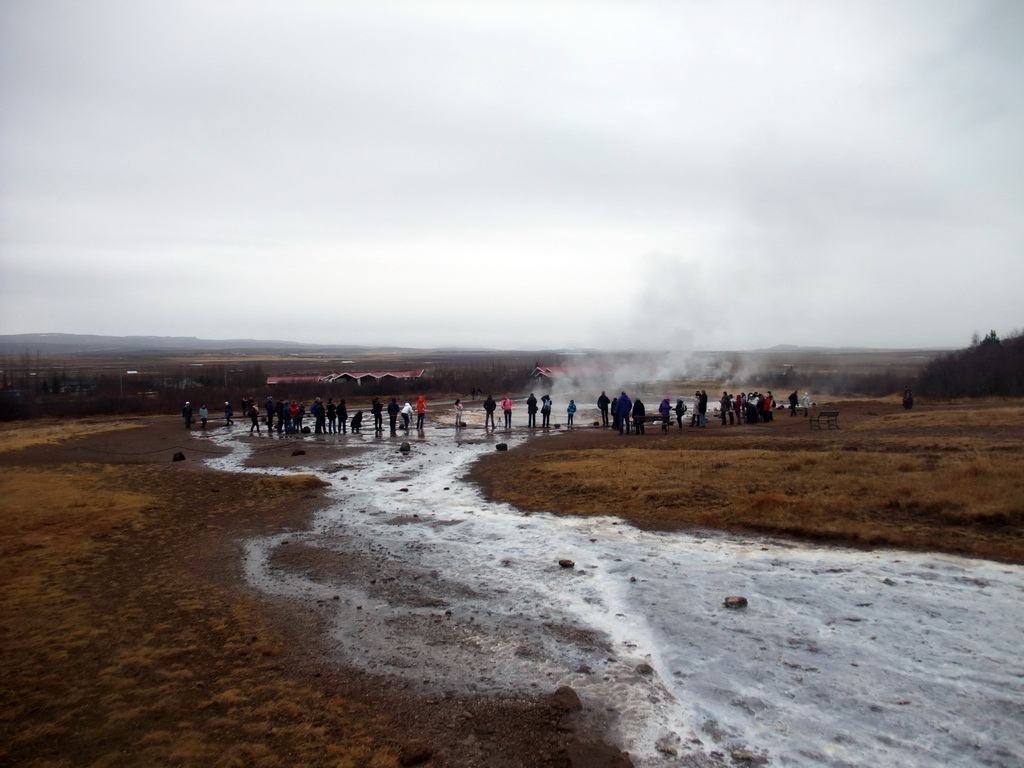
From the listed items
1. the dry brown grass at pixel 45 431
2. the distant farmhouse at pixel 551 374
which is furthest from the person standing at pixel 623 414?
the distant farmhouse at pixel 551 374

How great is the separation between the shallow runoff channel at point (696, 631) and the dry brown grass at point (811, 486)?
3.60ft

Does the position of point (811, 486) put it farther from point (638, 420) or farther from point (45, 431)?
point (45, 431)

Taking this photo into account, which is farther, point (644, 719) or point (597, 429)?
point (597, 429)

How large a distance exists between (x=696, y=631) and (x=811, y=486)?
867 centimetres

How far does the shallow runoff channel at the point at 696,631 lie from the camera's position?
608cm

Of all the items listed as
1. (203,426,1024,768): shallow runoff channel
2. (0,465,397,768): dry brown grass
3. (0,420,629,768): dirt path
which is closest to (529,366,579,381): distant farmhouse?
(203,426,1024,768): shallow runoff channel

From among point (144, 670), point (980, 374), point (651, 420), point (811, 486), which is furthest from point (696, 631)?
point (980, 374)

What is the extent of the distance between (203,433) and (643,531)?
92.7 feet

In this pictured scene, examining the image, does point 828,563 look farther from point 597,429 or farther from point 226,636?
point 597,429

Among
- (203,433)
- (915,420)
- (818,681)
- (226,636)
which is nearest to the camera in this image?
(818,681)

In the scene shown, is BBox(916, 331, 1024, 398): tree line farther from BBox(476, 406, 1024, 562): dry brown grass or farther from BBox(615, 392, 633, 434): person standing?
BBox(615, 392, 633, 434): person standing

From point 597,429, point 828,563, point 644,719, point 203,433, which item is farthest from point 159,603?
point 203,433

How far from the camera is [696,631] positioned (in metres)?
8.34

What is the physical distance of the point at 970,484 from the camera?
14094mm
